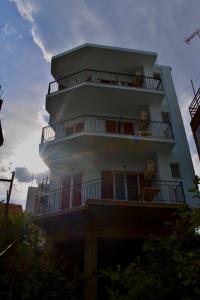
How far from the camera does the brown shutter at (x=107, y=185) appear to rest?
12.8m

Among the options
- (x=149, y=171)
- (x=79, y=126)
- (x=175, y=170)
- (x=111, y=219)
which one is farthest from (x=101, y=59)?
(x=111, y=219)

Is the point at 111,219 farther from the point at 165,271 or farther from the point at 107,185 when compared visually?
the point at 165,271

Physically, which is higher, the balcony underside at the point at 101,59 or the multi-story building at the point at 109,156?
the balcony underside at the point at 101,59

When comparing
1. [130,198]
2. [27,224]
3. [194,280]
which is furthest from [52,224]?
[194,280]

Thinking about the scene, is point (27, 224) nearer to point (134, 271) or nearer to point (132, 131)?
point (134, 271)

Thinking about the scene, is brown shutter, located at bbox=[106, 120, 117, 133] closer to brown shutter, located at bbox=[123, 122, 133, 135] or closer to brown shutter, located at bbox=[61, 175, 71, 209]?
brown shutter, located at bbox=[123, 122, 133, 135]

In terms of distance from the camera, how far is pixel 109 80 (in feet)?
55.5

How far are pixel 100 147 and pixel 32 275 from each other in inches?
297

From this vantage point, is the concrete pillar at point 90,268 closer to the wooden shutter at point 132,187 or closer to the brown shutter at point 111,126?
the wooden shutter at point 132,187

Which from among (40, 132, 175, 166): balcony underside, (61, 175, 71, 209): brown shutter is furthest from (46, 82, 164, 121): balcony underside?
(61, 175, 71, 209): brown shutter

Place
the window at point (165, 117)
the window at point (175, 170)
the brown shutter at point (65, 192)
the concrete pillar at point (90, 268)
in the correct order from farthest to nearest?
the window at point (165, 117)
the window at point (175, 170)
the brown shutter at point (65, 192)
the concrete pillar at point (90, 268)

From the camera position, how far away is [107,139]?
44.2 feet

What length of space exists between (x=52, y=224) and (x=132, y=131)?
279 inches

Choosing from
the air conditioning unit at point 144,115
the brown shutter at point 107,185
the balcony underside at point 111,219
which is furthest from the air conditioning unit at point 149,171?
the air conditioning unit at point 144,115
